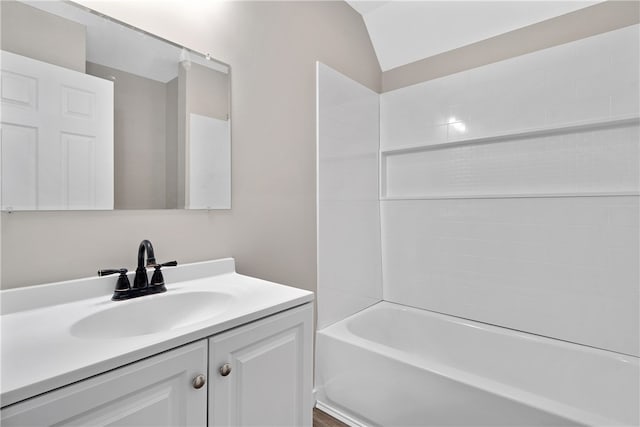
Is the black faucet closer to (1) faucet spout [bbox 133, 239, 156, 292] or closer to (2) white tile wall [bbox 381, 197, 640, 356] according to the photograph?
(1) faucet spout [bbox 133, 239, 156, 292]

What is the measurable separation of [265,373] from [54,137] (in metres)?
1.01

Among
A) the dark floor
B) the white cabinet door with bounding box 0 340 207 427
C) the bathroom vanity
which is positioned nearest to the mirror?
the bathroom vanity

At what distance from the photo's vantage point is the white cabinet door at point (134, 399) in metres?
0.58

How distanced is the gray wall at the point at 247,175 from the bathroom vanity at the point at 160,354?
11 cm

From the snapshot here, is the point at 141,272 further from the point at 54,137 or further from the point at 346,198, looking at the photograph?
the point at 346,198

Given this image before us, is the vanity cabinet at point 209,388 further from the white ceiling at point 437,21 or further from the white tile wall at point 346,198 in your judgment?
the white ceiling at point 437,21

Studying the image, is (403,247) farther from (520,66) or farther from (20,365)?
(20,365)

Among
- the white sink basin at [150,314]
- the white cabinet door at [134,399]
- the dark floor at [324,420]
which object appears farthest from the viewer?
the dark floor at [324,420]

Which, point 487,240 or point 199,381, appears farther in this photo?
point 487,240

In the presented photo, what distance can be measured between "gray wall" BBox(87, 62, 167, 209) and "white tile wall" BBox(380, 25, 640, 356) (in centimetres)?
175

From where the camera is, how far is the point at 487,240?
2104 millimetres

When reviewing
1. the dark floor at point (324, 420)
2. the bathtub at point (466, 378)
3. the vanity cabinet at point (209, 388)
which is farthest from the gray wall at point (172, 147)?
the dark floor at point (324, 420)

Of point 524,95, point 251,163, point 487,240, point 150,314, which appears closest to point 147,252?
point 150,314

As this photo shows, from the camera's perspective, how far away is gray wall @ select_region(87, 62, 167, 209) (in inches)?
45.6
